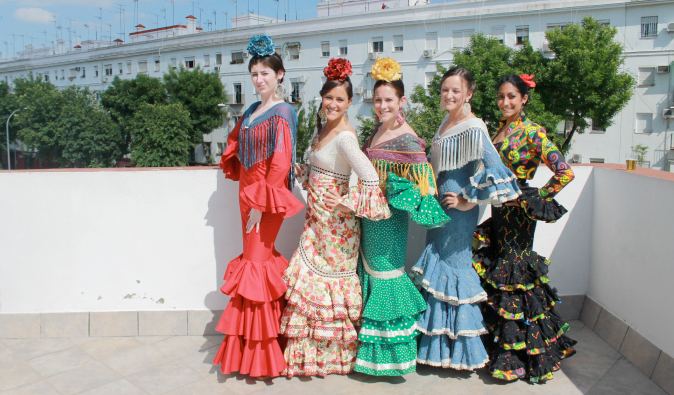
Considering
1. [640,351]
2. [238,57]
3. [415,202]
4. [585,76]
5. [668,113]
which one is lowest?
[640,351]

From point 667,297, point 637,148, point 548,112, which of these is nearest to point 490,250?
point 667,297

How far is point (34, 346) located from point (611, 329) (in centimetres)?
387

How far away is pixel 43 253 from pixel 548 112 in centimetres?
1735

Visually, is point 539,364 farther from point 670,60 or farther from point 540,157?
point 670,60

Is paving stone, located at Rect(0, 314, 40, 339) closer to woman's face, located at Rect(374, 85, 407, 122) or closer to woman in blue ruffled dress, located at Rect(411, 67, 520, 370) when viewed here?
woman in blue ruffled dress, located at Rect(411, 67, 520, 370)

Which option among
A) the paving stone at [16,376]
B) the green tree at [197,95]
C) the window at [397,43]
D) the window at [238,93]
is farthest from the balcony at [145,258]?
the window at [238,93]

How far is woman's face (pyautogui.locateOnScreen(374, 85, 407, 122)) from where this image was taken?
8.75 feet

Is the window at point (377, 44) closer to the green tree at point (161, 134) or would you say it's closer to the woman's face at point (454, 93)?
the green tree at point (161, 134)

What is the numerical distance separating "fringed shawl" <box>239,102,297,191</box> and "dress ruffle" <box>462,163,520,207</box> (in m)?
1.05

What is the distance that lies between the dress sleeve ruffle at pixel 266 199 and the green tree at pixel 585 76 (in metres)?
17.5

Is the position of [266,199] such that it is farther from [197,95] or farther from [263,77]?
[197,95]

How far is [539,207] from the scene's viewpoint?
8.68ft

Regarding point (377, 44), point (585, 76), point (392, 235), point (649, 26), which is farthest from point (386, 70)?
point (377, 44)

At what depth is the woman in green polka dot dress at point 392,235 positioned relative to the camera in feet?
8.67
